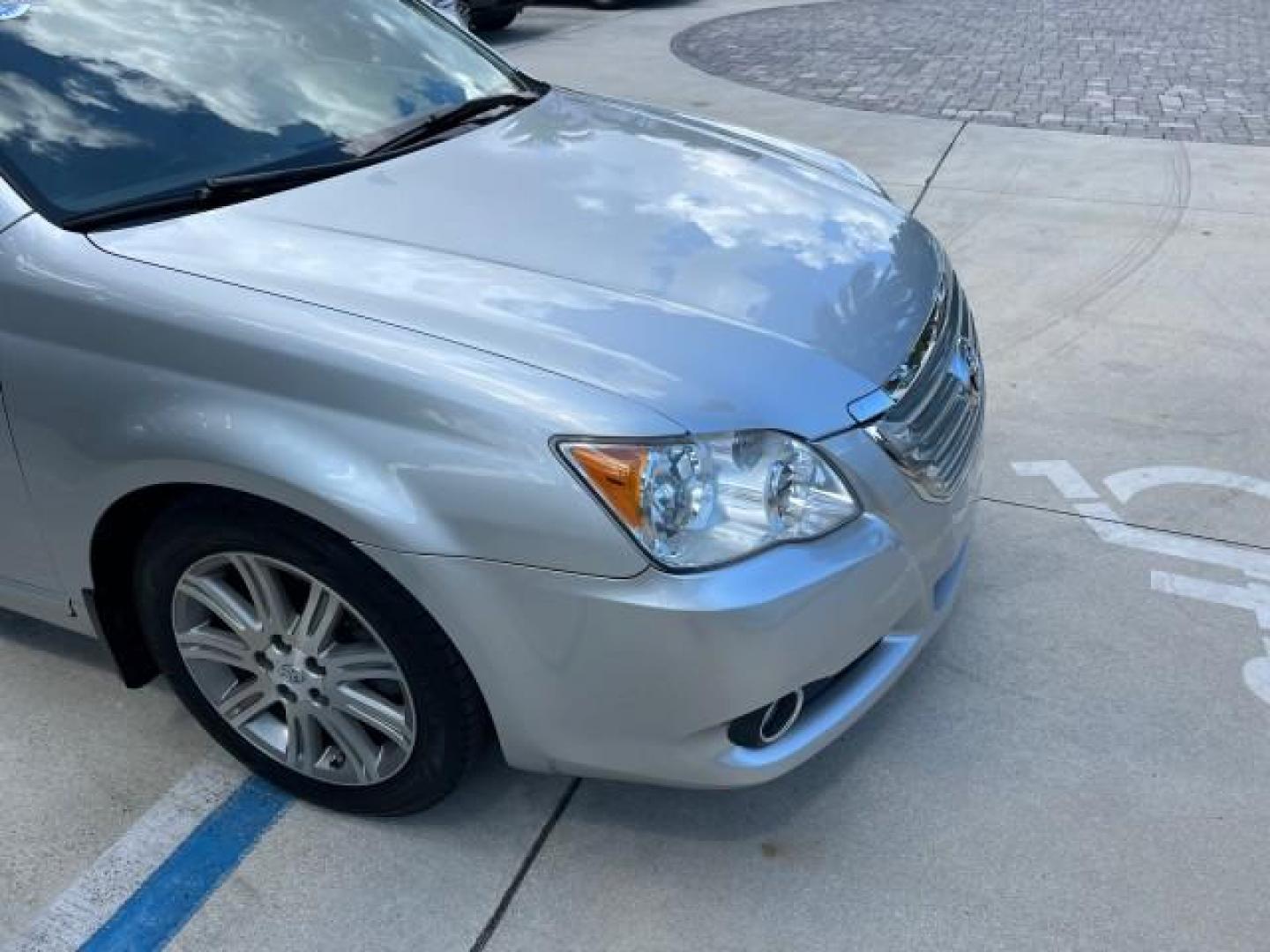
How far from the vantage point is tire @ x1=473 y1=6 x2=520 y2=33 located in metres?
12.9

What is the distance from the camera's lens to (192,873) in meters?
2.51

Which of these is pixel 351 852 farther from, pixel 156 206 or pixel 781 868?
pixel 156 206

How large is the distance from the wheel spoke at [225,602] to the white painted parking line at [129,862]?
0.47m

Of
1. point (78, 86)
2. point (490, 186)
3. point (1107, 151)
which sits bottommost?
point (1107, 151)

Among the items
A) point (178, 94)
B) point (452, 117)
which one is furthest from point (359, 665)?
point (452, 117)

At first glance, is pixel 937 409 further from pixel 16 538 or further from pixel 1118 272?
pixel 1118 272

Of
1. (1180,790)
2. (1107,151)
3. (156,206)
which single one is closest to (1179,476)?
(1180,790)

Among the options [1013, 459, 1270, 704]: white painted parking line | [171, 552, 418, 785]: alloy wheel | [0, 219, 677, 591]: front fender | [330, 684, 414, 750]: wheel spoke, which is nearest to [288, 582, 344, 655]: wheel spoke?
[171, 552, 418, 785]: alloy wheel

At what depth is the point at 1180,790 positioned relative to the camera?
2.63 meters

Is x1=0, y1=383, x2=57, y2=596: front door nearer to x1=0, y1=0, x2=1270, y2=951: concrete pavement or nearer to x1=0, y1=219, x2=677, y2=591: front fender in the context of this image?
x1=0, y1=219, x2=677, y2=591: front fender

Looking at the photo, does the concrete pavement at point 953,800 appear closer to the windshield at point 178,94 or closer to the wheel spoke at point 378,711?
the wheel spoke at point 378,711

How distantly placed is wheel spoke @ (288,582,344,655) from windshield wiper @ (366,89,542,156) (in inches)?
44.7

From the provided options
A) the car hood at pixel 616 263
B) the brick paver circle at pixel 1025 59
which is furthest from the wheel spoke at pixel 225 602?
the brick paver circle at pixel 1025 59

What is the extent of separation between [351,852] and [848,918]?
3.36ft
